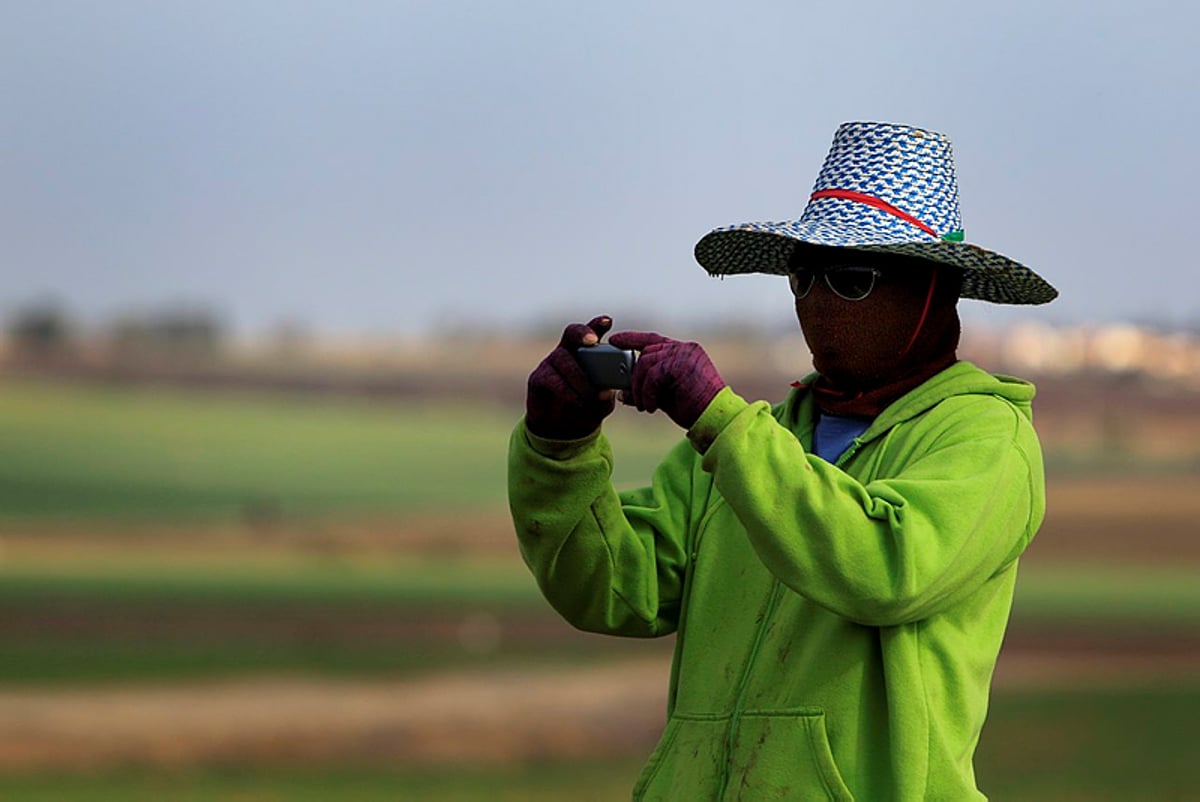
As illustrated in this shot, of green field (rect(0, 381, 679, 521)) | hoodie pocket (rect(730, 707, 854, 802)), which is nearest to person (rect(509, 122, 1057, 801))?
hoodie pocket (rect(730, 707, 854, 802))

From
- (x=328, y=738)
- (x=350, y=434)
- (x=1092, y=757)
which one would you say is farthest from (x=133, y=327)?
(x=1092, y=757)

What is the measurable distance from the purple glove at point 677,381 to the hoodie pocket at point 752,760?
33 cm

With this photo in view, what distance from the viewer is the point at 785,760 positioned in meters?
1.71

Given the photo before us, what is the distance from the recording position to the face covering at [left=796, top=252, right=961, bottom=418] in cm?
181

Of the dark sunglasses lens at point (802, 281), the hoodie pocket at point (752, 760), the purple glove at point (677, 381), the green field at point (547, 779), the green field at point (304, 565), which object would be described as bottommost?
the green field at point (547, 779)

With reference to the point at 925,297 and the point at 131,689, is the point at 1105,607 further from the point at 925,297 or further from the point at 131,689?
the point at 925,297

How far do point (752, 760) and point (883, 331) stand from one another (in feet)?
1.49

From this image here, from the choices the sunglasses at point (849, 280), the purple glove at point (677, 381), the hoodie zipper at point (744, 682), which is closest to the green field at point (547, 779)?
the hoodie zipper at point (744, 682)

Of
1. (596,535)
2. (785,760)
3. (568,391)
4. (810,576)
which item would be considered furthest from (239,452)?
(810,576)

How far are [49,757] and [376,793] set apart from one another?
970 mm

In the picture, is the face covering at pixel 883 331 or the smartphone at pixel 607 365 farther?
the face covering at pixel 883 331

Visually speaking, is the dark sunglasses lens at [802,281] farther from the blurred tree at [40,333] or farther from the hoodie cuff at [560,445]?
the blurred tree at [40,333]

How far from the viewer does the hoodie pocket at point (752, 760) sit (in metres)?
1.69

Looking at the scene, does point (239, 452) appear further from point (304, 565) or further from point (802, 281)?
point (802, 281)
